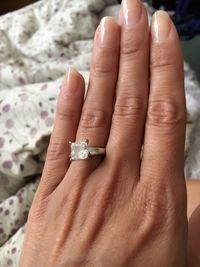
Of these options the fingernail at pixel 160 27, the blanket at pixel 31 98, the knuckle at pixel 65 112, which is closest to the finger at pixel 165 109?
the fingernail at pixel 160 27

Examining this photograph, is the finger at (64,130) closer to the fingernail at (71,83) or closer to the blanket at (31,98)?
the fingernail at (71,83)

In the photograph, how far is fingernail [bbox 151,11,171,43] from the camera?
1.84 feet

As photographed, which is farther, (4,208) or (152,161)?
(4,208)

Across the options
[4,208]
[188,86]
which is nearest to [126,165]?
[4,208]

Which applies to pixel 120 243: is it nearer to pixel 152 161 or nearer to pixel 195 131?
pixel 152 161

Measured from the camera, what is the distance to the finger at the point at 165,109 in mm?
546

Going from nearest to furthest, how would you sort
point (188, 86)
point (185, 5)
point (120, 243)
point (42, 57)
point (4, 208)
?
point (120, 243) < point (4, 208) < point (188, 86) < point (42, 57) < point (185, 5)

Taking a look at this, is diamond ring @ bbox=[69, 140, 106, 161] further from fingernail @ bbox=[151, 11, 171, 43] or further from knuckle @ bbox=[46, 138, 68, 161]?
fingernail @ bbox=[151, 11, 171, 43]

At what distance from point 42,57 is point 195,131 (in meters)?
0.53

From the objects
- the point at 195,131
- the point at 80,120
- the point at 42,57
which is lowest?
the point at 195,131

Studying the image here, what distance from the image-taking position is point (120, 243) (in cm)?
53

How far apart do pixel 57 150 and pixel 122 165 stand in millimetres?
94

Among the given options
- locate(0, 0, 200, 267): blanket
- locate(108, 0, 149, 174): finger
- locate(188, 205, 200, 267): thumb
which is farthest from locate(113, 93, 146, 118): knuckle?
locate(0, 0, 200, 267): blanket

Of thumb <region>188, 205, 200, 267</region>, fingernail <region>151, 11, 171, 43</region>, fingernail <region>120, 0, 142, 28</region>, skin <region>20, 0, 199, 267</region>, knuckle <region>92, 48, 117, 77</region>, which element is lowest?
thumb <region>188, 205, 200, 267</region>
